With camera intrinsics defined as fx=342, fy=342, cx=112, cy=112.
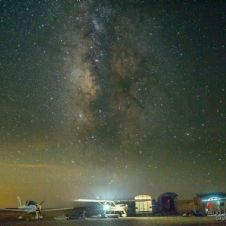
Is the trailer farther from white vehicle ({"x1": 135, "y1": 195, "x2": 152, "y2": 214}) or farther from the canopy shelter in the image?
the canopy shelter

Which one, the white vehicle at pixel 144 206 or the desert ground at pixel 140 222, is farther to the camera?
the white vehicle at pixel 144 206

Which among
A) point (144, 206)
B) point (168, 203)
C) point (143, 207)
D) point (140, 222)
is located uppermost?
point (168, 203)

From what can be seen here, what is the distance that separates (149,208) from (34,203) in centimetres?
1793

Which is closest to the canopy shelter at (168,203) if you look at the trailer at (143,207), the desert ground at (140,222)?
the trailer at (143,207)

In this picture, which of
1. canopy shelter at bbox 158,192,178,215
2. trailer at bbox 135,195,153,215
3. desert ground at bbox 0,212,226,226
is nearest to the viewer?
desert ground at bbox 0,212,226,226

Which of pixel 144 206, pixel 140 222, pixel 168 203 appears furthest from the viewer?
pixel 168 203

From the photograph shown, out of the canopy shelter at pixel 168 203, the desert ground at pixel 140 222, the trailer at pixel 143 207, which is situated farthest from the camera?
the canopy shelter at pixel 168 203

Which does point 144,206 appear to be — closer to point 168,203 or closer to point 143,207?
point 143,207

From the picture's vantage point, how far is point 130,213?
161 ft

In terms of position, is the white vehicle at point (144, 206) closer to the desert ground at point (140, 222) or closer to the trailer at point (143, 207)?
the trailer at point (143, 207)

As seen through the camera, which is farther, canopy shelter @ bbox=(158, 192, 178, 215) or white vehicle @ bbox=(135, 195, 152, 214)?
canopy shelter @ bbox=(158, 192, 178, 215)

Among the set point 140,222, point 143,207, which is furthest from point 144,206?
point 140,222

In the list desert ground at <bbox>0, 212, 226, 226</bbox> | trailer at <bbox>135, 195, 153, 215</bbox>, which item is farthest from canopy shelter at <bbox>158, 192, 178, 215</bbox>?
desert ground at <bbox>0, 212, 226, 226</bbox>

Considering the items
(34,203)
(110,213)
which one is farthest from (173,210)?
(34,203)
